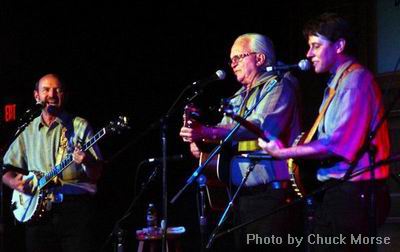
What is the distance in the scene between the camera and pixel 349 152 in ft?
11.6

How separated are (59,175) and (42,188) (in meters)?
0.19

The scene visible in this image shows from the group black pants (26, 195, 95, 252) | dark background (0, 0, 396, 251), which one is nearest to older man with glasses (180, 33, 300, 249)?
black pants (26, 195, 95, 252)

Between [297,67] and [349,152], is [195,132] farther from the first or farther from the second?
[349,152]

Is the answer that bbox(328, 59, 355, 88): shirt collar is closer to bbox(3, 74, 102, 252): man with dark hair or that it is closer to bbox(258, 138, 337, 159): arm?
bbox(258, 138, 337, 159): arm

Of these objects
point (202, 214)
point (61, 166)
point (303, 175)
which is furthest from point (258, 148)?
point (202, 214)

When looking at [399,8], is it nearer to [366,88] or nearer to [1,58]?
[366,88]

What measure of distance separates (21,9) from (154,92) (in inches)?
69.0

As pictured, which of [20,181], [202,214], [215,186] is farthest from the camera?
[202,214]

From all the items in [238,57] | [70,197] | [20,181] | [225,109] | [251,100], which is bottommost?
[70,197]

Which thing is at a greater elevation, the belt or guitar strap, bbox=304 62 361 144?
guitar strap, bbox=304 62 361 144

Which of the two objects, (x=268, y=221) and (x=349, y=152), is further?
(x=268, y=221)

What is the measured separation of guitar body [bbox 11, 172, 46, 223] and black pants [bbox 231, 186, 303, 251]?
1946 mm

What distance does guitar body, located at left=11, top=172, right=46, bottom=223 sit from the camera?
5.22 m

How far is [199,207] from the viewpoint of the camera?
6.59 m
